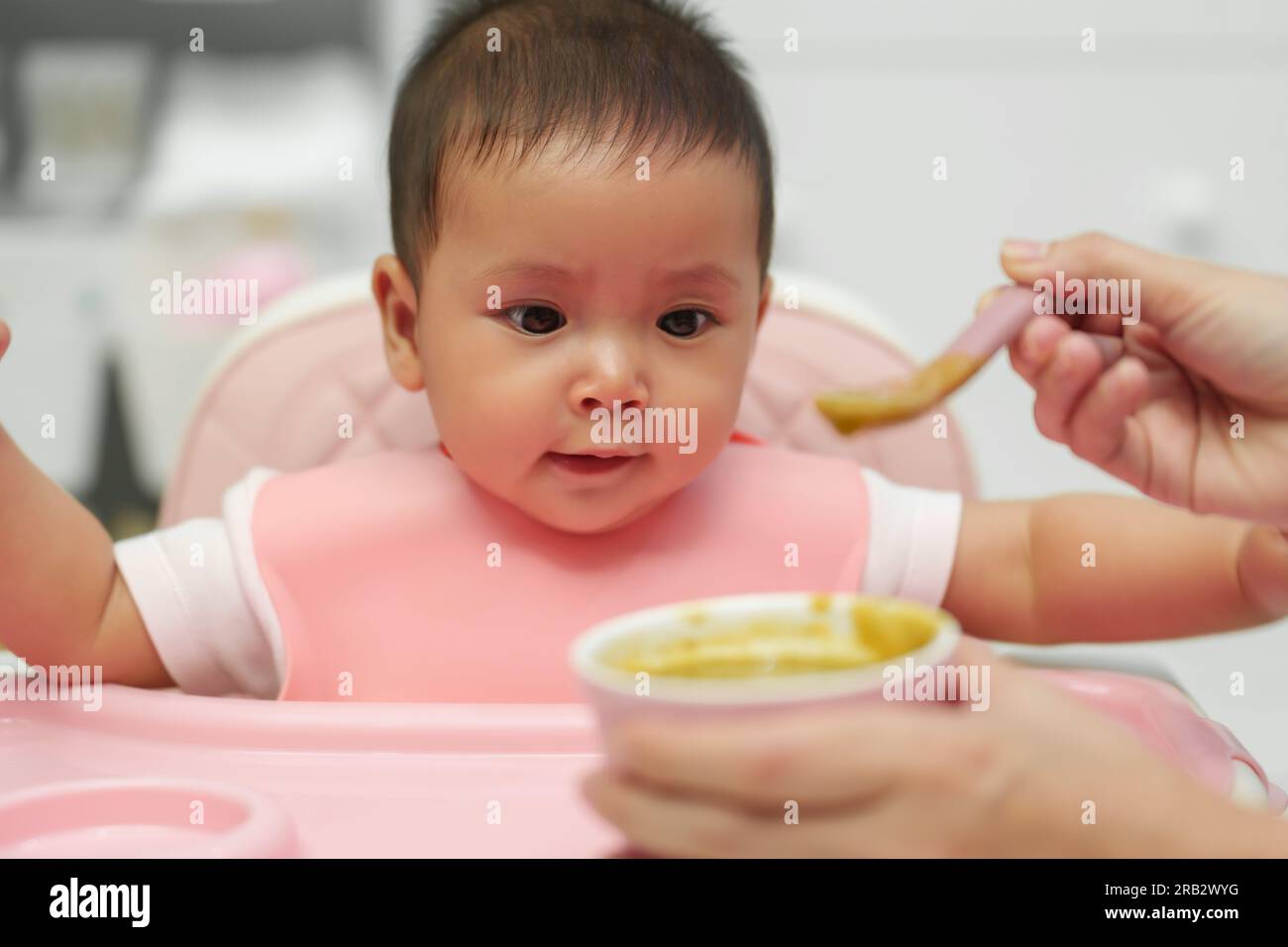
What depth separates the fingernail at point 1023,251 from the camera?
755 mm

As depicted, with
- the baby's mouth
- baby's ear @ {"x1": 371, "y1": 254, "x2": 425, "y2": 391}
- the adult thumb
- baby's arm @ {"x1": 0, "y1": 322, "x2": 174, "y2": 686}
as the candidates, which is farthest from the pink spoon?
baby's arm @ {"x1": 0, "y1": 322, "x2": 174, "y2": 686}

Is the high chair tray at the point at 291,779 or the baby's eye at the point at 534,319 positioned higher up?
the baby's eye at the point at 534,319

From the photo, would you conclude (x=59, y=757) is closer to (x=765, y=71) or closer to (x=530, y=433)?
(x=530, y=433)

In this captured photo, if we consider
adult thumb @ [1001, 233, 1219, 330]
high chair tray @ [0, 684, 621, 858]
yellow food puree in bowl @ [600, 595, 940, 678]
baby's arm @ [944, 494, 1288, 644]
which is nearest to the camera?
yellow food puree in bowl @ [600, 595, 940, 678]

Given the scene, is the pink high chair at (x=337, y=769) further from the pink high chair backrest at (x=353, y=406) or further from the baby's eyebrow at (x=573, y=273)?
the baby's eyebrow at (x=573, y=273)

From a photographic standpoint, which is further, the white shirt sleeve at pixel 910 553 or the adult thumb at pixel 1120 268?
the white shirt sleeve at pixel 910 553

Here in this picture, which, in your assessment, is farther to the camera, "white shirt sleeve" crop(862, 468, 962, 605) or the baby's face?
"white shirt sleeve" crop(862, 468, 962, 605)

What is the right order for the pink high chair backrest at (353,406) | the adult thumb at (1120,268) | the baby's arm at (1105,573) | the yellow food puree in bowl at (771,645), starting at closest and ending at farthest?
the yellow food puree in bowl at (771,645), the adult thumb at (1120,268), the baby's arm at (1105,573), the pink high chair backrest at (353,406)

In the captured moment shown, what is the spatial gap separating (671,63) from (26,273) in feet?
4.53

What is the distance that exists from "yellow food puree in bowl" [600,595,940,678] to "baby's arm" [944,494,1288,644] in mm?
432

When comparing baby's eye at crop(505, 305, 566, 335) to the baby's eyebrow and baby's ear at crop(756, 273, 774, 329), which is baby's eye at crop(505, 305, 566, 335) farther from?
baby's ear at crop(756, 273, 774, 329)

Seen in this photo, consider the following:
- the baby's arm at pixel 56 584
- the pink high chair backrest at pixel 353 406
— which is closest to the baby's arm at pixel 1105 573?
the pink high chair backrest at pixel 353 406

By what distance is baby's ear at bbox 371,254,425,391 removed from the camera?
89cm

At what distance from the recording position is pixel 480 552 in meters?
0.86
